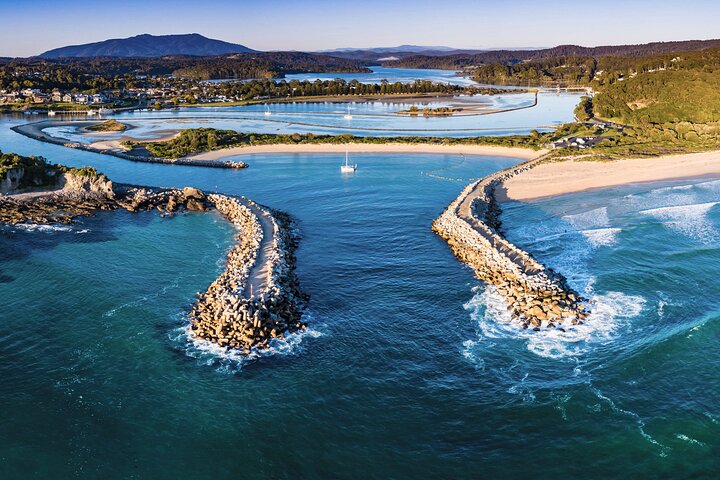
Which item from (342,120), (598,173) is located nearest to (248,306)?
(598,173)

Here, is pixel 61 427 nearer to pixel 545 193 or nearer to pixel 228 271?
pixel 228 271

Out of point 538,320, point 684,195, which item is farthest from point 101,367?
point 684,195

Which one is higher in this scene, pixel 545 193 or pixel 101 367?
pixel 545 193

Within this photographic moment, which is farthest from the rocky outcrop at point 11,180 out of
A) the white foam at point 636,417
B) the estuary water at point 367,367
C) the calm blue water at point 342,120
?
the white foam at point 636,417

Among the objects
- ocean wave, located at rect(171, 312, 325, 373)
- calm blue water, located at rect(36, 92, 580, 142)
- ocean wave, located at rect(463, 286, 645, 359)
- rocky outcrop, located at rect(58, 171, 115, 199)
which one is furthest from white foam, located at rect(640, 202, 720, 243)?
calm blue water, located at rect(36, 92, 580, 142)

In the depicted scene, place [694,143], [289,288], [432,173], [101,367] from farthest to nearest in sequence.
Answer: [694,143] → [432,173] → [289,288] → [101,367]

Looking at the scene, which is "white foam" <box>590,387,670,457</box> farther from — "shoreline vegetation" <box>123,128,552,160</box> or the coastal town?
"shoreline vegetation" <box>123,128,552,160</box>

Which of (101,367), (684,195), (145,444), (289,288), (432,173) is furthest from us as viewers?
(432,173)
